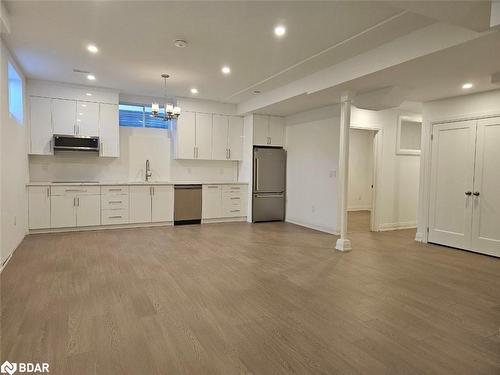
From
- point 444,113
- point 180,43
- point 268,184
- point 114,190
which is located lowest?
point 114,190

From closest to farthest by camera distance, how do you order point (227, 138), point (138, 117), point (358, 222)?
1. point (138, 117)
2. point (227, 138)
3. point (358, 222)

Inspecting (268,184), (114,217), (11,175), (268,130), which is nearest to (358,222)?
(268,184)

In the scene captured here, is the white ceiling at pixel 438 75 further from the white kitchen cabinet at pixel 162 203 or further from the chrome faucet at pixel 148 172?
the chrome faucet at pixel 148 172

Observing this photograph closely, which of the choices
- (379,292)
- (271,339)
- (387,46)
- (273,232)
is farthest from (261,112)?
(271,339)

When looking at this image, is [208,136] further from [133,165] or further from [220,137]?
[133,165]

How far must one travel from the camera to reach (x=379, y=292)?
131 inches

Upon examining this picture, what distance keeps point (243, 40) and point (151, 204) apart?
13.4 feet

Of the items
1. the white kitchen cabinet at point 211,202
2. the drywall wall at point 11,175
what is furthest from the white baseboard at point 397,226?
the drywall wall at point 11,175

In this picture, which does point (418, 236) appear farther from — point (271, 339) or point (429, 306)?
point (271, 339)

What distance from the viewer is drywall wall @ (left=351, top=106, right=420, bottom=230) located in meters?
6.62

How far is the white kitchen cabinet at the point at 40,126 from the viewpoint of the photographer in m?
5.78

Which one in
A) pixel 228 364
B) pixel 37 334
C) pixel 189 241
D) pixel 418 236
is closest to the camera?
pixel 228 364

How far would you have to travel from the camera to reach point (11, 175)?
4367mm

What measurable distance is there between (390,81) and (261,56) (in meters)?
1.80
